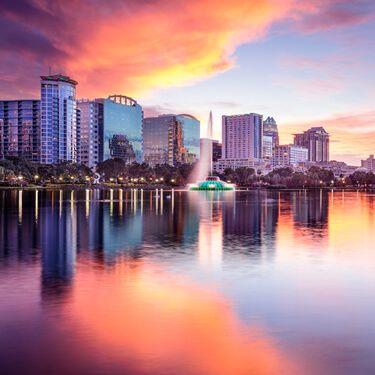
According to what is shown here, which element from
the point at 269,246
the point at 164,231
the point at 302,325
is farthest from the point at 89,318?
the point at 164,231

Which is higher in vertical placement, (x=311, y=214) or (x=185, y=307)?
(x=311, y=214)

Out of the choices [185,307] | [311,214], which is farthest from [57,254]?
[311,214]

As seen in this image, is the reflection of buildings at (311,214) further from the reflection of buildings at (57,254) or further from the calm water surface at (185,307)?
the reflection of buildings at (57,254)

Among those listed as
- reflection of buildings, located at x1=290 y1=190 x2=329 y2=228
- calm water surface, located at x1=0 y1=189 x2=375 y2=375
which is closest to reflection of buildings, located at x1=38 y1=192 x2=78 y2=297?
calm water surface, located at x1=0 y1=189 x2=375 y2=375

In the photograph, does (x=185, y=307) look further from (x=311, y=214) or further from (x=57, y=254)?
(x=311, y=214)

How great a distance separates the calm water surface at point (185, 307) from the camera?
10984 millimetres

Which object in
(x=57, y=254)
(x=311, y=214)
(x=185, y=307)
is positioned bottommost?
(x=185, y=307)

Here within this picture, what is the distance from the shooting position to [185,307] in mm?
15398

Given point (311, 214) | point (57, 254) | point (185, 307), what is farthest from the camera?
point (311, 214)

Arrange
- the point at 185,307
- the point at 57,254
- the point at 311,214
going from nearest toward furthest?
the point at 185,307 < the point at 57,254 < the point at 311,214

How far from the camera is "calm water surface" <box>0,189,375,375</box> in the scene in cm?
1098

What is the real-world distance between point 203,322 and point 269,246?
52.7 feet

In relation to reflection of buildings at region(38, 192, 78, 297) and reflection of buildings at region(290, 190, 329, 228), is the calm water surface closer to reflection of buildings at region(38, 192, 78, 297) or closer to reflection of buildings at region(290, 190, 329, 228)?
reflection of buildings at region(38, 192, 78, 297)

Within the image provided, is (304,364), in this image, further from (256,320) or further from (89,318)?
(89,318)
